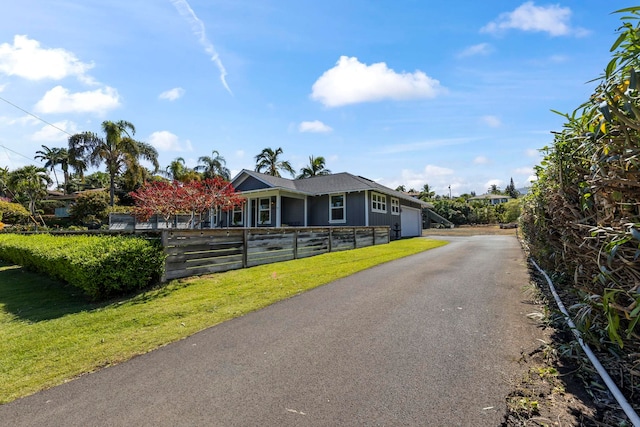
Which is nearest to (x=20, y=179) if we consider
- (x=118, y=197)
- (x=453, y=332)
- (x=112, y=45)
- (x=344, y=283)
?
(x=118, y=197)

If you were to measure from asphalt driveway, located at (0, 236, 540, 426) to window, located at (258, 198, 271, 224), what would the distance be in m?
15.2

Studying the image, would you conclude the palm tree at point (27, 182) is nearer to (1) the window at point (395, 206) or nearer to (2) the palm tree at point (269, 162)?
(2) the palm tree at point (269, 162)

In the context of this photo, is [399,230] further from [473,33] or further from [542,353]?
[542,353]

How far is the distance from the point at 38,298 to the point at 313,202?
47.7ft

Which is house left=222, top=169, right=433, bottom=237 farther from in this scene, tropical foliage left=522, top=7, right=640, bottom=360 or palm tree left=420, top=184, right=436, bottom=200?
palm tree left=420, top=184, right=436, bottom=200

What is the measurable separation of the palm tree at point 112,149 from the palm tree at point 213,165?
9.53 metres

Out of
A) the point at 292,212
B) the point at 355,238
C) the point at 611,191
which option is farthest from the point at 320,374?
the point at 292,212

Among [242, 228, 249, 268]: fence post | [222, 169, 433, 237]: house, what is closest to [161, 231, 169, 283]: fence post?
[242, 228, 249, 268]: fence post

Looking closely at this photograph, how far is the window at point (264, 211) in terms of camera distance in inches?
790

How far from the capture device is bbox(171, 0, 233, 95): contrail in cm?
876

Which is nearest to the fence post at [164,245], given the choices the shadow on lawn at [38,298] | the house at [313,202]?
the shadow on lawn at [38,298]

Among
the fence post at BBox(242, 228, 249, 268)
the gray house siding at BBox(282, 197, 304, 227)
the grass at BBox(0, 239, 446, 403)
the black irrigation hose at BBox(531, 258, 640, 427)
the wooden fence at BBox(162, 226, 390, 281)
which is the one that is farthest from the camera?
the gray house siding at BBox(282, 197, 304, 227)

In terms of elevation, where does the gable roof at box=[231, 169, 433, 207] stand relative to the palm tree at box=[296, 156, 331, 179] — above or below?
below

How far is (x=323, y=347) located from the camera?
364 centimetres
